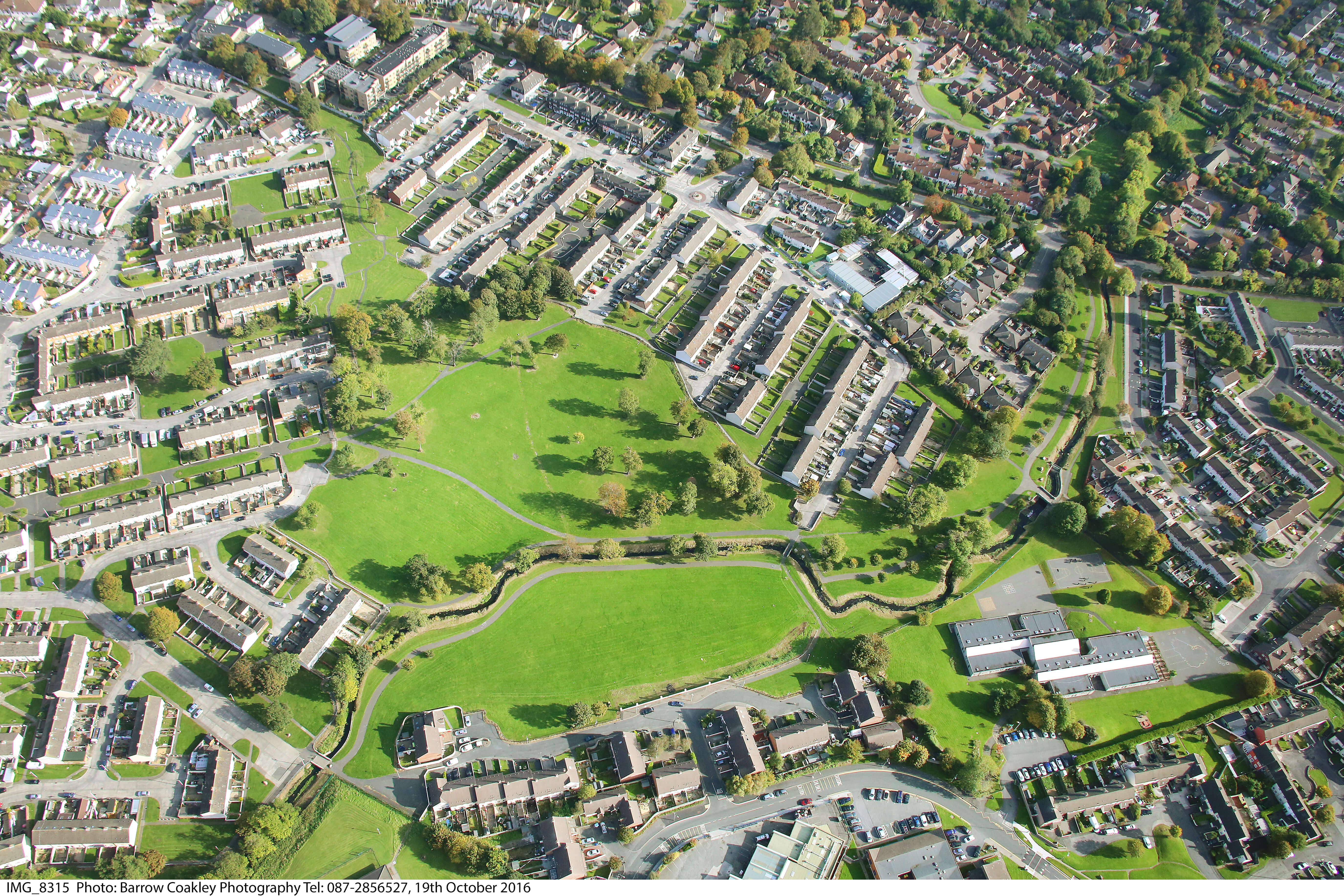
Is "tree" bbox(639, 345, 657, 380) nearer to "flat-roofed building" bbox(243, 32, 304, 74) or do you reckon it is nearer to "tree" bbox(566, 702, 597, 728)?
"tree" bbox(566, 702, 597, 728)

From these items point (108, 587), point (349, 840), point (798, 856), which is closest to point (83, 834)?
point (349, 840)

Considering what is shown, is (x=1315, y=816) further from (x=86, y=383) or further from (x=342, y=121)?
(x=342, y=121)

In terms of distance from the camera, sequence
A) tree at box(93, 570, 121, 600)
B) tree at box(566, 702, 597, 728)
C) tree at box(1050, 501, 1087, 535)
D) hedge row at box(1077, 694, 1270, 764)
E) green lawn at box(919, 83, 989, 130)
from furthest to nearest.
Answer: green lawn at box(919, 83, 989, 130) < tree at box(1050, 501, 1087, 535) < tree at box(93, 570, 121, 600) < hedge row at box(1077, 694, 1270, 764) < tree at box(566, 702, 597, 728)

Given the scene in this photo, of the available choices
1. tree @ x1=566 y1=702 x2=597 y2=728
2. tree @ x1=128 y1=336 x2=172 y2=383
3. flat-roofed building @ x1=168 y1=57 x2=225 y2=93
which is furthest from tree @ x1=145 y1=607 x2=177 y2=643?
flat-roofed building @ x1=168 y1=57 x2=225 y2=93

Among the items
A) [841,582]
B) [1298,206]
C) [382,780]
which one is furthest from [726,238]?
[1298,206]

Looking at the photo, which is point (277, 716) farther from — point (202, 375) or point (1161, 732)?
point (1161, 732)
